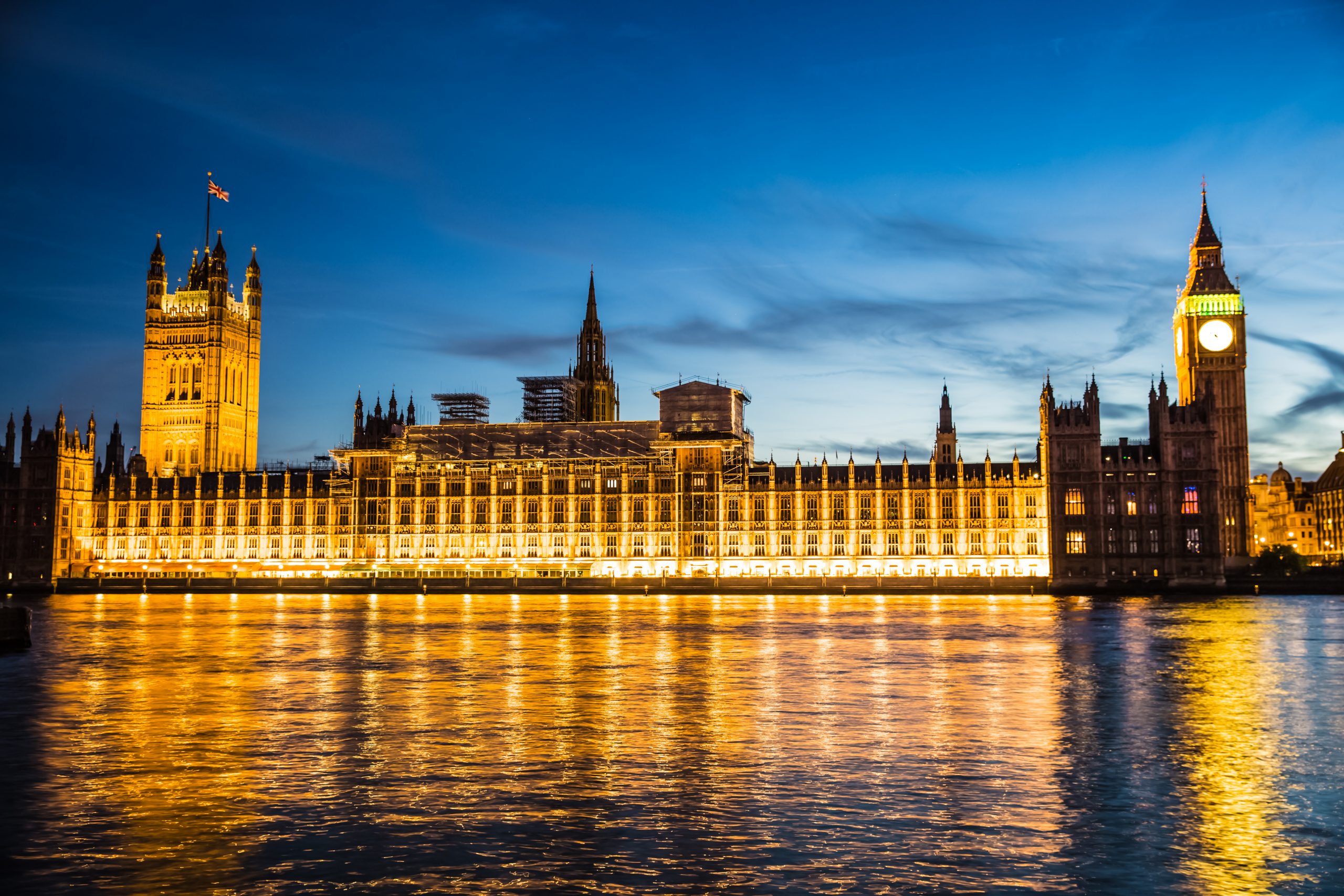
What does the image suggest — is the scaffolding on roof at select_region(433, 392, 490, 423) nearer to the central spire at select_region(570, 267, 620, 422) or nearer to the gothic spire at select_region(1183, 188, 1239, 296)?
the central spire at select_region(570, 267, 620, 422)

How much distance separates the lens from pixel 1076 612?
86750 mm

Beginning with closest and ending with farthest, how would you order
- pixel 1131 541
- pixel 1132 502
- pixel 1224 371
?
pixel 1131 541 → pixel 1132 502 → pixel 1224 371

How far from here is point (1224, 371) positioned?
6791 inches

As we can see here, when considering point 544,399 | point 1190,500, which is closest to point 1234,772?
point 1190,500

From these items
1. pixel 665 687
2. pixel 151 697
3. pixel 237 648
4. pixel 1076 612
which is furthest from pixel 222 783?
pixel 1076 612

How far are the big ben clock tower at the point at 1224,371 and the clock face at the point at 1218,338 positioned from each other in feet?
0.24

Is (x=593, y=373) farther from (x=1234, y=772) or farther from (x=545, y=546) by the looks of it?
(x=1234, y=772)

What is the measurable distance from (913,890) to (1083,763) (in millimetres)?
10071

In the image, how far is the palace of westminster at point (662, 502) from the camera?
13812 cm

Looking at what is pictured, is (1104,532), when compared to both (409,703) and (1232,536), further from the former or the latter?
(409,703)

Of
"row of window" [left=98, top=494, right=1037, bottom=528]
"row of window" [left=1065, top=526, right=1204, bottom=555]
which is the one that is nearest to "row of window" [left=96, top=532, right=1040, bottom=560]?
"row of window" [left=98, top=494, right=1037, bottom=528]

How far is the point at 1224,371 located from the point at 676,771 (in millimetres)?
169330

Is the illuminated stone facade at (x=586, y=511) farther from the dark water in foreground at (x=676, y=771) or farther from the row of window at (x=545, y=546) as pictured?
the dark water in foreground at (x=676, y=771)

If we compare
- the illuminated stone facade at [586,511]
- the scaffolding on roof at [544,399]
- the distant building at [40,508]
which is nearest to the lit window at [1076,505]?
the illuminated stone facade at [586,511]
